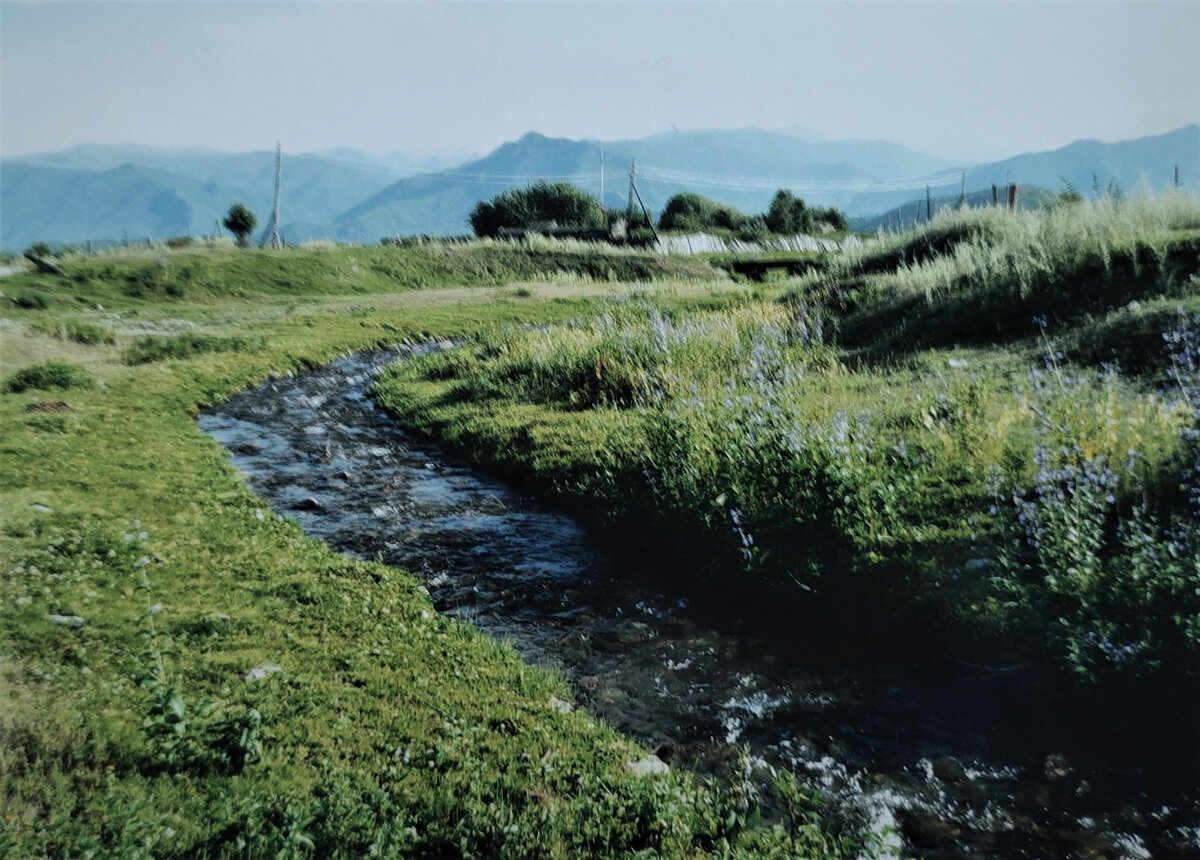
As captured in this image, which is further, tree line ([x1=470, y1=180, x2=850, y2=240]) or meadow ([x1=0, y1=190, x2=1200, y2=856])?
tree line ([x1=470, y1=180, x2=850, y2=240])

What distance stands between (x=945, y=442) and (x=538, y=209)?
110727 mm

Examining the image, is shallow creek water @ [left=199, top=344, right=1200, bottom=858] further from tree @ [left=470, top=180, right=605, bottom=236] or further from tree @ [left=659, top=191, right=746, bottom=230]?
tree @ [left=470, top=180, right=605, bottom=236]

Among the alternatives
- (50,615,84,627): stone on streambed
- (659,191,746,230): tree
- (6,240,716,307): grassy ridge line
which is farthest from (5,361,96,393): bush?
(659,191,746,230): tree

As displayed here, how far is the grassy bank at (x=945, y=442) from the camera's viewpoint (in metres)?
6.72

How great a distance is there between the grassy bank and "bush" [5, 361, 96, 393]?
7.28 meters

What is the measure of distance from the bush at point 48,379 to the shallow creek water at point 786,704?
8.85m

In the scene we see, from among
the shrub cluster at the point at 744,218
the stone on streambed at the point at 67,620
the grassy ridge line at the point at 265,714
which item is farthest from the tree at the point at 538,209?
the stone on streambed at the point at 67,620

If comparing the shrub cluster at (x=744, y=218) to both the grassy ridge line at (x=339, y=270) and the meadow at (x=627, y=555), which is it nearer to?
the grassy ridge line at (x=339, y=270)

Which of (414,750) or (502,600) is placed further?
(502,600)

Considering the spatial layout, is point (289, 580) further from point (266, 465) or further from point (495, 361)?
point (495, 361)

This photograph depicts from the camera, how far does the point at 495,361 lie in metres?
22.1

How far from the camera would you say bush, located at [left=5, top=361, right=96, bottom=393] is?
16.8 meters

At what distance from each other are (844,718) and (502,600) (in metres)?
4.03

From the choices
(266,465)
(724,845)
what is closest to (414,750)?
(724,845)
